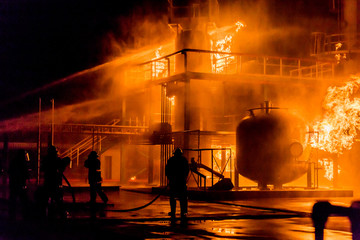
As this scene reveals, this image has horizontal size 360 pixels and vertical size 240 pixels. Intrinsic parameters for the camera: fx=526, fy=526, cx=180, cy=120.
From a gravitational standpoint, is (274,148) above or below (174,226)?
above

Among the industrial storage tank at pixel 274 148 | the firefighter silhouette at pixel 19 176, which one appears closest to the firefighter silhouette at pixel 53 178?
the firefighter silhouette at pixel 19 176

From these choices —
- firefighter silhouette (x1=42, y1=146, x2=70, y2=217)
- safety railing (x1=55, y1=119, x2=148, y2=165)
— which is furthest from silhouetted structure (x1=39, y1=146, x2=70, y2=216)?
safety railing (x1=55, y1=119, x2=148, y2=165)

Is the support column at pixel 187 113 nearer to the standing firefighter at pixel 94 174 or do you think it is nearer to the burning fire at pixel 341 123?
the burning fire at pixel 341 123

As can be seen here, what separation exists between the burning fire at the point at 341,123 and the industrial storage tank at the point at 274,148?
7.60 ft

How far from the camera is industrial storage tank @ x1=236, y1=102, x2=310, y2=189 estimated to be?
2366 centimetres

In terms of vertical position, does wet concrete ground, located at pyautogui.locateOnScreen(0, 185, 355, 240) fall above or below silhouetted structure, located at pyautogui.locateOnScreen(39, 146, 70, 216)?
below

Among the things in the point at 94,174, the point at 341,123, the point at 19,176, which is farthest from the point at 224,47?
the point at 19,176

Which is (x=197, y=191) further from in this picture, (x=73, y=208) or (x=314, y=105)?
(x=314, y=105)

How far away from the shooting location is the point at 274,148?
77.5ft

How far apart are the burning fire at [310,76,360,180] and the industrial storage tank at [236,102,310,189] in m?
2.32

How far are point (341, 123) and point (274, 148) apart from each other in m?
5.72

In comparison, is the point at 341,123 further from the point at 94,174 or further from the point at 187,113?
the point at 94,174

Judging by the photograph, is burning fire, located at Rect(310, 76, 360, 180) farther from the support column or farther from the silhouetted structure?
the silhouetted structure

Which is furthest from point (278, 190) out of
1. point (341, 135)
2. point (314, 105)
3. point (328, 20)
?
point (328, 20)
